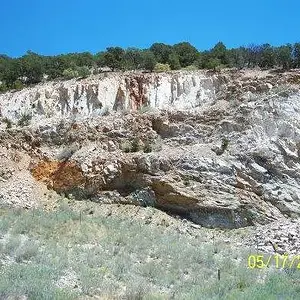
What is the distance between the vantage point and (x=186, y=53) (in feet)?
102

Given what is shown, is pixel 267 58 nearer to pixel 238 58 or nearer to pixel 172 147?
pixel 238 58

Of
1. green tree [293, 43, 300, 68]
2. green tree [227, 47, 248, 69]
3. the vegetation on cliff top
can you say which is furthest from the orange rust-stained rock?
green tree [293, 43, 300, 68]

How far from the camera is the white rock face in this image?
2488cm

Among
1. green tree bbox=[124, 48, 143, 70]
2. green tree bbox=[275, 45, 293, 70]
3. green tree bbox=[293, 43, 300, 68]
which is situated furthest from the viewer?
green tree bbox=[124, 48, 143, 70]

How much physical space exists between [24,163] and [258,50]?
48.2 ft

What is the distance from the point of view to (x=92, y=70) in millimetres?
29859

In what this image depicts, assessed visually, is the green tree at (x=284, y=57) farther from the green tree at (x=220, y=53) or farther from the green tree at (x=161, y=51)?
the green tree at (x=161, y=51)

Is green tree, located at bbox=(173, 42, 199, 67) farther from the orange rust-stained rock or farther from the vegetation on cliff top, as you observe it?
the orange rust-stained rock

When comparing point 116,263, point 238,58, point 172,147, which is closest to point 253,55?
point 238,58

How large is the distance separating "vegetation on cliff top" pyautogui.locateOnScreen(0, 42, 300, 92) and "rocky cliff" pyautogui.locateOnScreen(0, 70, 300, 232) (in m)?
2.52
